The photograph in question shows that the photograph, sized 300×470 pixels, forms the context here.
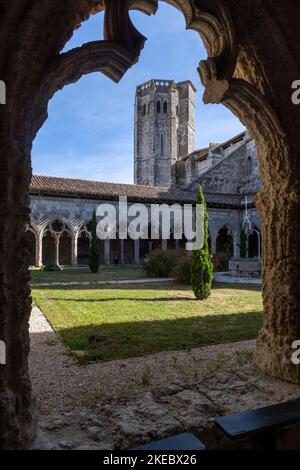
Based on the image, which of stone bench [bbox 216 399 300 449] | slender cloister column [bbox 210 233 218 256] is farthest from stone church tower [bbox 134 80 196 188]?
stone bench [bbox 216 399 300 449]

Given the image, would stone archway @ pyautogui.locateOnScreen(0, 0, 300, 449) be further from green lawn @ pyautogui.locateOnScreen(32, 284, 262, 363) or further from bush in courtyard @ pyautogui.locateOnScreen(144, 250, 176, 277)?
bush in courtyard @ pyautogui.locateOnScreen(144, 250, 176, 277)

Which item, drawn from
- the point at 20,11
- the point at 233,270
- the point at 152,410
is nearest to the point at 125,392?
the point at 152,410

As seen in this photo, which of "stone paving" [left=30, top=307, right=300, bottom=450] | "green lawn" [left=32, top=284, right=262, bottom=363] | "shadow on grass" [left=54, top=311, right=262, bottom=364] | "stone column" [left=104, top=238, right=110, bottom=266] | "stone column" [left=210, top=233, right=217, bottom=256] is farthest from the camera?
"stone column" [left=210, top=233, right=217, bottom=256]

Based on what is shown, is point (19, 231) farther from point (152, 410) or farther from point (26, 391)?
point (152, 410)

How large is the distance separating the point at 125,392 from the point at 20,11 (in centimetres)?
287

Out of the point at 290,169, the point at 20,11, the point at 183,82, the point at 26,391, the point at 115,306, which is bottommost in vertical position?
the point at 115,306

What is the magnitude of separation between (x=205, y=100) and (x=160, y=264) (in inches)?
492

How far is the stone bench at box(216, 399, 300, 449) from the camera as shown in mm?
1537

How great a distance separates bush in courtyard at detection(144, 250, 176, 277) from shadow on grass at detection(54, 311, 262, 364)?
27.4 feet

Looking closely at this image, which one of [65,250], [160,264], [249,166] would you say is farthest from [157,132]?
[160,264]

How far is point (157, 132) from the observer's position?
1586 inches

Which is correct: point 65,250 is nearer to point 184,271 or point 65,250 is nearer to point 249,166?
point 184,271

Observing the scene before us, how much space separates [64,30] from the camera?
1718 mm

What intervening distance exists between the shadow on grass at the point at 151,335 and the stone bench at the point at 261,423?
2.53 meters
